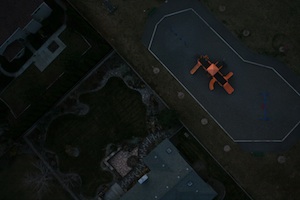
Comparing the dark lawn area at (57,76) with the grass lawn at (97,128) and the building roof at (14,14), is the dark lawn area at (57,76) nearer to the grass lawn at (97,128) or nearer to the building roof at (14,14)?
the grass lawn at (97,128)

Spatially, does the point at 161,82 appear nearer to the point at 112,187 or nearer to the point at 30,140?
the point at 112,187

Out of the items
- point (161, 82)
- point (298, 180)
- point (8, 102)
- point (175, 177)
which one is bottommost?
point (298, 180)

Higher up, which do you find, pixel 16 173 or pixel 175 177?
pixel 16 173

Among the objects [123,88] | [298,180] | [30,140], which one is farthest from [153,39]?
[298,180]

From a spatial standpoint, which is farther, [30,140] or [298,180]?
[30,140]

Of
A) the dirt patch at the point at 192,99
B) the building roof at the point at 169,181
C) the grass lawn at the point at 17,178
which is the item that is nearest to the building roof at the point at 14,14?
the dirt patch at the point at 192,99
